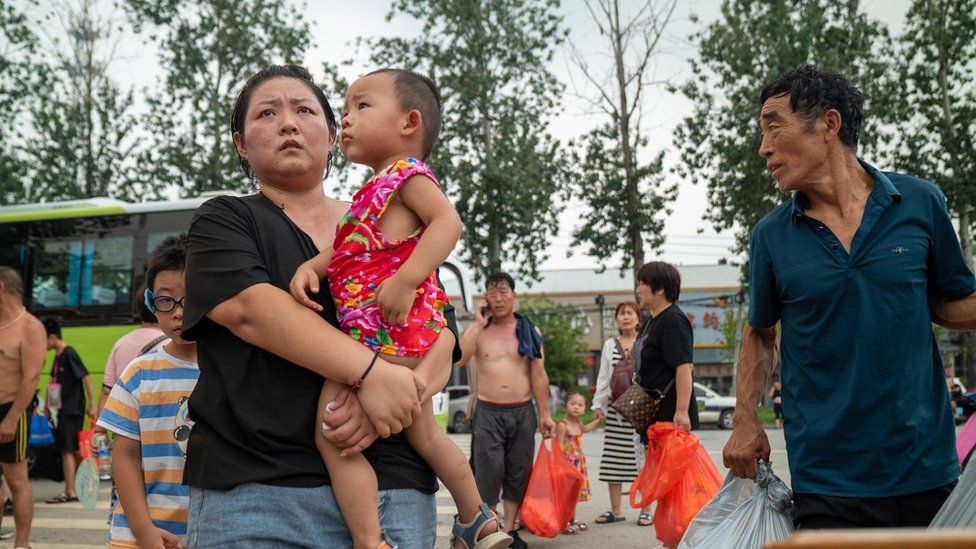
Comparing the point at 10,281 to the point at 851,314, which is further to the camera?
the point at 10,281

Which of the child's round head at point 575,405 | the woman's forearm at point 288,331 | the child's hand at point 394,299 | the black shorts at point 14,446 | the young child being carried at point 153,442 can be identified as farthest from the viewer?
the child's round head at point 575,405

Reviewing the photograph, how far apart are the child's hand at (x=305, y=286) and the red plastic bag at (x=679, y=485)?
3.80 metres

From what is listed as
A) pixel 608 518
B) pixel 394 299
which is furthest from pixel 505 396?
pixel 394 299

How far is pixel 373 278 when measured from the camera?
1950 millimetres

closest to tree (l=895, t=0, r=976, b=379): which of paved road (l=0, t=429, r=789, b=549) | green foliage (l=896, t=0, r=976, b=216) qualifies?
green foliage (l=896, t=0, r=976, b=216)

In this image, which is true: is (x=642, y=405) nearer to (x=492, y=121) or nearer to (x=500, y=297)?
(x=500, y=297)

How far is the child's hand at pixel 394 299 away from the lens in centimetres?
189

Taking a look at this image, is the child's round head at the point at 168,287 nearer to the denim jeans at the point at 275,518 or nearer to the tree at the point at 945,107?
the denim jeans at the point at 275,518

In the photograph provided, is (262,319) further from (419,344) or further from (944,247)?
(944,247)

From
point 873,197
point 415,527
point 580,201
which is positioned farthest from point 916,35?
point 415,527

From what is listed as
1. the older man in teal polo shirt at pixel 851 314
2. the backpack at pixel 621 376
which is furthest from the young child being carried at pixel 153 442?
the backpack at pixel 621 376

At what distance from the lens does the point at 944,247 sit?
2.63 meters

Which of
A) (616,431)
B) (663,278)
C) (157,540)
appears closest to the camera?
(157,540)

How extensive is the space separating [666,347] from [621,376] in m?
1.10
